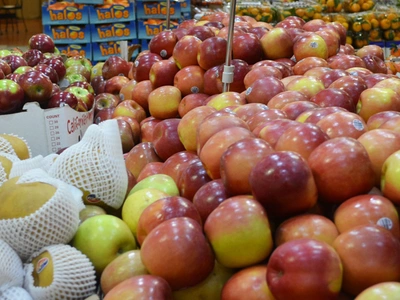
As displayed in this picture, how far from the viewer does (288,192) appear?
1.04 metres

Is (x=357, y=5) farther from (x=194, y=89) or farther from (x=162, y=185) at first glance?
(x=162, y=185)

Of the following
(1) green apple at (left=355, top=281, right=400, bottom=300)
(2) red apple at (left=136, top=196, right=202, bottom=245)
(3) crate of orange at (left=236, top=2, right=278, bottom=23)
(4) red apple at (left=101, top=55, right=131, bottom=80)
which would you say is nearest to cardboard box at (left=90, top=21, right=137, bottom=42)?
(3) crate of orange at (left=236, top=2, right=278, bottom=23)

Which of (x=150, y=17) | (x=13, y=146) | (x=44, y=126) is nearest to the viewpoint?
(x=13, y=146)

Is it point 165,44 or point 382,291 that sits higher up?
point 165,44

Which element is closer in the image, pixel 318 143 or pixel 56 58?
pixel 318 143

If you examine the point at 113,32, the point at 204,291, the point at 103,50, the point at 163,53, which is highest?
the point at 163,53

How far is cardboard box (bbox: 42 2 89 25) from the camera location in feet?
21.5

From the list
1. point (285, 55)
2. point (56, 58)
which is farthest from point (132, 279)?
point (56, 58)

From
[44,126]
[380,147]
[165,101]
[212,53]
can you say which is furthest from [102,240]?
[44,126]

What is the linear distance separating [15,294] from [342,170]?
0.77 meters

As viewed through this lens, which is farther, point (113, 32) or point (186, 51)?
point (113, 32)

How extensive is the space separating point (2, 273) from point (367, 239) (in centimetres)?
77

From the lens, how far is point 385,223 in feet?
3.31

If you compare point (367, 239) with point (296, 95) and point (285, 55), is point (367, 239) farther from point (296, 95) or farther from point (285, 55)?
point (285, 55)
